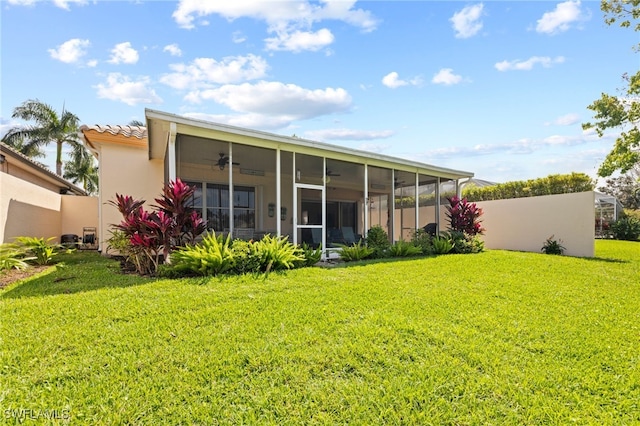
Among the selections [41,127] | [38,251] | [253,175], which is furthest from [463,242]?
[41,127]

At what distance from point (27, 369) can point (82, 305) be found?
1.42 metres

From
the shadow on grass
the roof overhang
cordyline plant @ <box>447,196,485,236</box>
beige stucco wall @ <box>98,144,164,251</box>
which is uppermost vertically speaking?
the roof overhang

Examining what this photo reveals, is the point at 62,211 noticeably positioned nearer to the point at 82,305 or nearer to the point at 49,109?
the point at 82,305

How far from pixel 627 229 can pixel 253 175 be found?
19488 millimetres

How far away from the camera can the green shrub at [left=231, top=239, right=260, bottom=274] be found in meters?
5.98

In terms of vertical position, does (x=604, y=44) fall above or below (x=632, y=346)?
above

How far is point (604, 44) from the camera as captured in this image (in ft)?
35.3

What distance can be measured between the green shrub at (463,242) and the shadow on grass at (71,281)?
848 cm

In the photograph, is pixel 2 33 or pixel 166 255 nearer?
pixel 2 33

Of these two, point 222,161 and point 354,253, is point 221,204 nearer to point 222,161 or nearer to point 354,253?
point 222,161

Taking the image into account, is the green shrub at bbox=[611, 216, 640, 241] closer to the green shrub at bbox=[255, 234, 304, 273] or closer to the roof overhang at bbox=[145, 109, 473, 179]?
the roof overhang at bbox=[145, 109, 473, 179]

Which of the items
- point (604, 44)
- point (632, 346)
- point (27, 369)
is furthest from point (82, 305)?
point (604, 44)

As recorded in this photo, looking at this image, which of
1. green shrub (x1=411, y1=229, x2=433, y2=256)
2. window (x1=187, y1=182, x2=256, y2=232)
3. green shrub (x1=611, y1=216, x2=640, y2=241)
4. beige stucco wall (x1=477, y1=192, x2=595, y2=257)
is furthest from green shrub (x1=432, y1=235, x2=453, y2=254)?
green shrub (x1=611, y1=216, x2=640, y2=241)

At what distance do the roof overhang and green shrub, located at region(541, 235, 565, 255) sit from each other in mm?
5196
